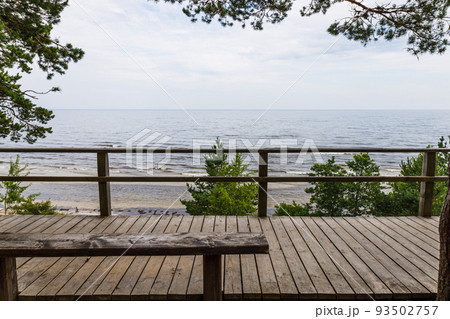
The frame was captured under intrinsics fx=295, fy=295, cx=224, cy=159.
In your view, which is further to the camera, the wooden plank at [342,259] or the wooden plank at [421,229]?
the wooden plank at [421,229]

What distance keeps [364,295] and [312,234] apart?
4.27 feet

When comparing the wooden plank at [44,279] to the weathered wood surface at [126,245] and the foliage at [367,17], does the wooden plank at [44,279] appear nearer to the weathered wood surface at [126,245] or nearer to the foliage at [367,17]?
the weathered wood surface at [126,245]

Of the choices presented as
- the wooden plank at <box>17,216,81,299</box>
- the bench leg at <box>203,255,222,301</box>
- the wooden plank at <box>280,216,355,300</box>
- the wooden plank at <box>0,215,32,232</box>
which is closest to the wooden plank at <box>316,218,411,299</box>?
the wooden plank at <box>280,216,355,300</box>

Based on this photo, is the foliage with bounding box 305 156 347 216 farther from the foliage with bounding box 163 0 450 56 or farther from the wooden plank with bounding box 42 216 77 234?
the wooden plank with bounding box 42 216 77 234

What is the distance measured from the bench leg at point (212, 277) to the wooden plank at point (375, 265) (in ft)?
4.39

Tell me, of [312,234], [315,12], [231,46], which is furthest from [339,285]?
[231,46]

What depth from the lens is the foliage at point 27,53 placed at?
12.6 feet

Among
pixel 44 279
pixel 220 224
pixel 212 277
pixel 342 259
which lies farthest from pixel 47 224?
pixel 342 259

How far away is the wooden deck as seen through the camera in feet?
7.22

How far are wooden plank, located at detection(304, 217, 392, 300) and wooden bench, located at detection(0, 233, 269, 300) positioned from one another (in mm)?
996

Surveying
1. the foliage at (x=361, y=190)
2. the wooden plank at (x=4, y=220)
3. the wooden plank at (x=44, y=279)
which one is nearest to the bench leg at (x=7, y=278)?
the wooden plank at (x=44, y=279)

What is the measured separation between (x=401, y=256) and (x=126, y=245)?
260 cm

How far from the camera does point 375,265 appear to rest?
8.77ft

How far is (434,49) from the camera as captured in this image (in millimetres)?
3729
